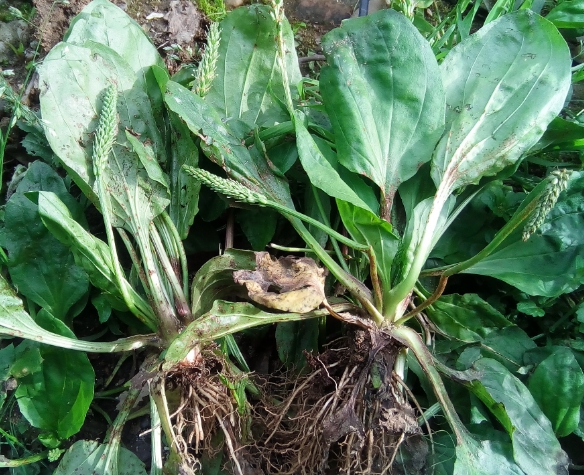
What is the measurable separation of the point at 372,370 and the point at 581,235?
0.51 meters

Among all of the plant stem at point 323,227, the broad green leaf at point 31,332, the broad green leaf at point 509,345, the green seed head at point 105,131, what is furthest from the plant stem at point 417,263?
the green seed head at point 105,131

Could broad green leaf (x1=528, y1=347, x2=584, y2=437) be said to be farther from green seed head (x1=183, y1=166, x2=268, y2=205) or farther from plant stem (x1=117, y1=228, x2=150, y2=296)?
plant stem (x1=117, y1=228, x2=150, y2=296)

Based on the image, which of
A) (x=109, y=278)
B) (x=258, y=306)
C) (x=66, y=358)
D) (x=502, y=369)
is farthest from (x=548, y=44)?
(x=66, y=358)

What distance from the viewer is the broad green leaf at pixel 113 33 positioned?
3.74 feet

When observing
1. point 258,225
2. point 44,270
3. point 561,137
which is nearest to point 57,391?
point 44,270

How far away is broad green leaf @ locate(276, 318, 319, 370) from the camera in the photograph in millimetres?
1101

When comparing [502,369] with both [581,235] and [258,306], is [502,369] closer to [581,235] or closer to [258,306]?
[581,235]

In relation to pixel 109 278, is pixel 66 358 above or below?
below

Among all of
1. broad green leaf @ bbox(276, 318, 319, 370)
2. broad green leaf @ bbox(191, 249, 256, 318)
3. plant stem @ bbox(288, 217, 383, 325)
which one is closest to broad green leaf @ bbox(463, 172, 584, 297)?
plant stem @ bbox(288, 217, 383, 325)

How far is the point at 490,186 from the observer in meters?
1.16

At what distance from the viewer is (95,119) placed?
1.08m

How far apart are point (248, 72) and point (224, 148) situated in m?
0.24

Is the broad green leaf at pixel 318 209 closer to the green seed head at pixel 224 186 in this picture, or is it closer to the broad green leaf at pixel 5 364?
the green seed head at pixel 224 186

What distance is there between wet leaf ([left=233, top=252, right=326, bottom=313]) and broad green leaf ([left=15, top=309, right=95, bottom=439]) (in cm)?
41
